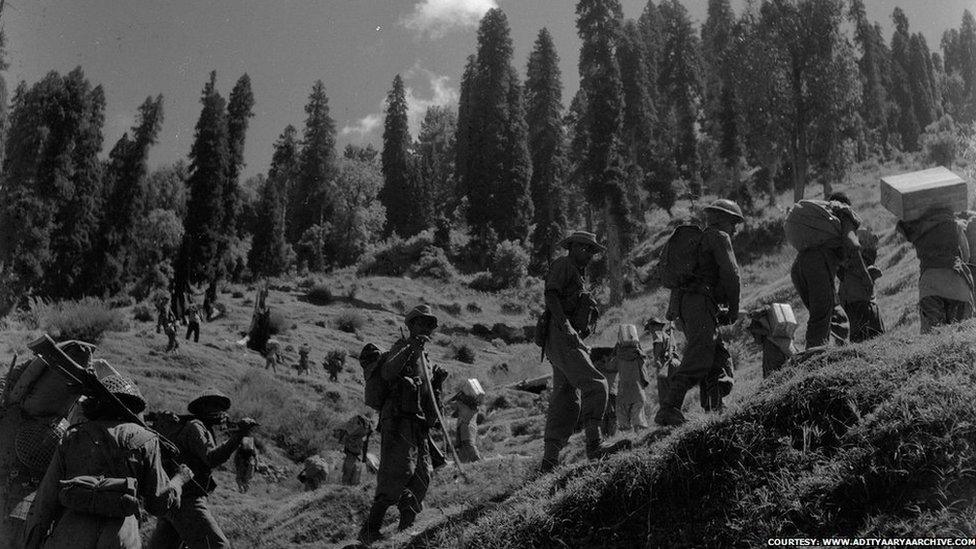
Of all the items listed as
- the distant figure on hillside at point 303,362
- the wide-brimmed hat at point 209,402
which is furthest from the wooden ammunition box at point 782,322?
the distant figure on hillside at point 303,362

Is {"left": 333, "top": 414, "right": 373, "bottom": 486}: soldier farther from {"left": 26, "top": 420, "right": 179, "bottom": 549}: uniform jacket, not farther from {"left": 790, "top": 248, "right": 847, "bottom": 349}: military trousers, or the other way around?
{"left": 26, "top": 420, "right": 179, "bottom": 549}: uniform jacket

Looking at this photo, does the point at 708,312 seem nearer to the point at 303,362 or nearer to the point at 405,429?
the point at 405,429

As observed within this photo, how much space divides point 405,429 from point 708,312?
2798 mm

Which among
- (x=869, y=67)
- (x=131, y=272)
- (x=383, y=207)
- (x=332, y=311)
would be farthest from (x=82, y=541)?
(x=869, y=67)

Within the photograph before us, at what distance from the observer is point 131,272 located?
4719 centimetres

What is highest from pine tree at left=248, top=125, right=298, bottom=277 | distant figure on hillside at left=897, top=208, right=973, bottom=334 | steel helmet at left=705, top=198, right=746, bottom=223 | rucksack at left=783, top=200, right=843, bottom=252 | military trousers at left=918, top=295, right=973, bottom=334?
pine tree at left=248, top=125, right=298, bottom=277

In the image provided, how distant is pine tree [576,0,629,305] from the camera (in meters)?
38.6

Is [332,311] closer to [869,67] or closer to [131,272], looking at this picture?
[131,272]

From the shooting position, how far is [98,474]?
16.1ft

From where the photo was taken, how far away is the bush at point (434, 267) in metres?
50.7

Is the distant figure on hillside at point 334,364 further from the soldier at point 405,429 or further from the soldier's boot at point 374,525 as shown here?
the soldier's boot at point 374,525

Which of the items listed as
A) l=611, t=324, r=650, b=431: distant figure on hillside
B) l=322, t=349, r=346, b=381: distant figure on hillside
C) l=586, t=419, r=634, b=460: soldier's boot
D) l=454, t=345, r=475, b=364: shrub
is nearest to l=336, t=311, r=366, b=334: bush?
l=454, t=345, r=475, b=364: shrub

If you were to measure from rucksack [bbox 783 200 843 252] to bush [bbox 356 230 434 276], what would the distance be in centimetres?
4465

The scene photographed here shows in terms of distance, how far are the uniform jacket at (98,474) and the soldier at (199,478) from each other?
120 cm
